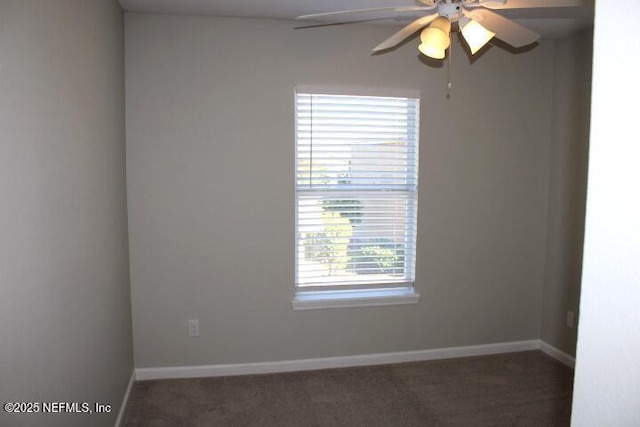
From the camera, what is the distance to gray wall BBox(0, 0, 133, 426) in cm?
116

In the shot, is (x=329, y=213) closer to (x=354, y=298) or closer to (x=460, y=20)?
(x=354, y=298)

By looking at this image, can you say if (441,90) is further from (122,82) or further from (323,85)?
(122,82)

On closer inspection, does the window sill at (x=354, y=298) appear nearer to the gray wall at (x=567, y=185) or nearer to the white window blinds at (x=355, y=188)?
the white window blinds at (x=355, y=188)

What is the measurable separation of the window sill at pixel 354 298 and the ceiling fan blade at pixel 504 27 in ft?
6.35

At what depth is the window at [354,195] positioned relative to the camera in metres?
3.11

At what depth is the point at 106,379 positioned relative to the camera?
84.6 inches

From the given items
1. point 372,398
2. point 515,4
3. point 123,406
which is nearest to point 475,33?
point 515,4

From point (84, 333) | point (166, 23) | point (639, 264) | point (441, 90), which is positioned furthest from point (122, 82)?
point (639, 264)

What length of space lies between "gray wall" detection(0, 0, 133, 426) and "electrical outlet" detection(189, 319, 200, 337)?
0.61 m

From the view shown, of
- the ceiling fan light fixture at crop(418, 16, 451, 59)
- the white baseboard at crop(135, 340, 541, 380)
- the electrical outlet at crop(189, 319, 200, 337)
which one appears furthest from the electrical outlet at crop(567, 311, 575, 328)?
the electrical outlet at crop(189, 319, 200, 337)

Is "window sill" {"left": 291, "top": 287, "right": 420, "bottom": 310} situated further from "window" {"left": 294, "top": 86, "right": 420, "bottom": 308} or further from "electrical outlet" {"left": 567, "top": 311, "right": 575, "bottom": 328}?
"electrical outlet" {"left": 567, "top": 311, "right": 575, "bottom": 328}

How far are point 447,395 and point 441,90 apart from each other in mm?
2202

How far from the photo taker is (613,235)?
0.53 m

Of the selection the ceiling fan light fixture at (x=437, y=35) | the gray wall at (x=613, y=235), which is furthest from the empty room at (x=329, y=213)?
the gray wall at (x=613, y=235)
